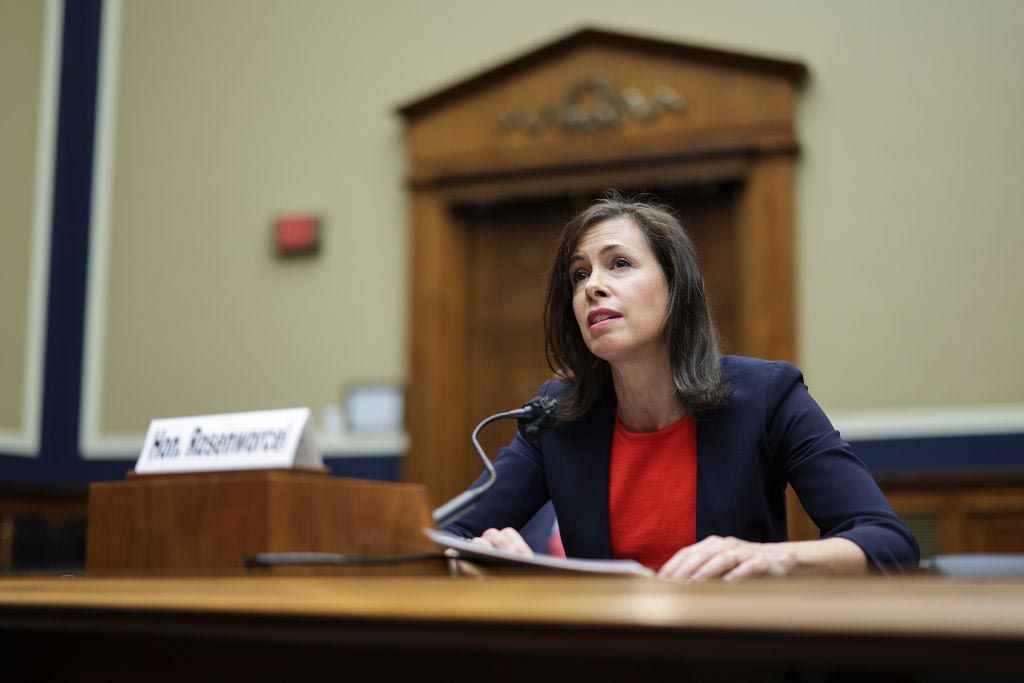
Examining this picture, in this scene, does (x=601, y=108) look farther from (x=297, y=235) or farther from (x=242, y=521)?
(x=242, y=521)

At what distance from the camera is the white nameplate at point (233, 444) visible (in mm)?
1094

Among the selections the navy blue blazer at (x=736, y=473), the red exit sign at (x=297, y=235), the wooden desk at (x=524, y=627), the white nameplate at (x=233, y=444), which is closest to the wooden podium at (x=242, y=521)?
the white nameplate at (x=233, y=444)

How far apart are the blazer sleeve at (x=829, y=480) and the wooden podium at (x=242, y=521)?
19.2 inches

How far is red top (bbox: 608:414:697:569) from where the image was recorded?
4.84ft

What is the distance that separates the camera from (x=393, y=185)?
4.56m

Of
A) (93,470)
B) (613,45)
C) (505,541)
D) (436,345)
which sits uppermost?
(613,45)

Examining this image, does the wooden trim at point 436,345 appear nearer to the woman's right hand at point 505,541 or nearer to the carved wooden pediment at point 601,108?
the carved wooden pediment at point 601,108

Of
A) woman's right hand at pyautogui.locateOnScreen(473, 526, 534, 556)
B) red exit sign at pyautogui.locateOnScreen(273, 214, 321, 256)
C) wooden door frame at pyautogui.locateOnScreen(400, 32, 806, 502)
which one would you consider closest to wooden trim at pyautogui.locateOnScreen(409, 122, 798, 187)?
wooden door frame at pyautogui.locateOnScreen(400, 32, 806, 502)

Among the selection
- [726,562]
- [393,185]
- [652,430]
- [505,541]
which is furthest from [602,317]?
[393,185]

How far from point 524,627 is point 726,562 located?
0.46 m

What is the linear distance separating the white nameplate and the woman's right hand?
279 millimetres

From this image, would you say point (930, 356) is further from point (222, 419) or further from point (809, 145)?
point (222, 419)

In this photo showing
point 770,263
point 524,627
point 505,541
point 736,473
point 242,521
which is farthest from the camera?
point 770,263

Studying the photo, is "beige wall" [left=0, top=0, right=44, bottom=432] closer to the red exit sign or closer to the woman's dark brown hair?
the red exit sign
